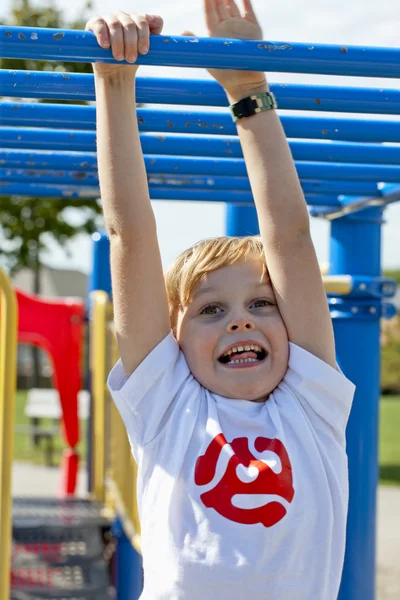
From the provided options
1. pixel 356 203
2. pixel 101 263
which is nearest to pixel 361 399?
pixel 356 203

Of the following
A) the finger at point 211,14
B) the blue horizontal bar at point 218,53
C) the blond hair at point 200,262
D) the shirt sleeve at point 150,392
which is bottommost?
the shirt sleeve at point 150,392

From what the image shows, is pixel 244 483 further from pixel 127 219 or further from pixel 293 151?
pixel 293 151

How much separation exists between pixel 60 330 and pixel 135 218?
4859 millimetres

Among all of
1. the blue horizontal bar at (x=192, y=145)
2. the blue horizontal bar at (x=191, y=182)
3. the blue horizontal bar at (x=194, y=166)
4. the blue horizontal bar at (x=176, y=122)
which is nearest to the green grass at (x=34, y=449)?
the blue horizontal bar at (x=191, y=182)

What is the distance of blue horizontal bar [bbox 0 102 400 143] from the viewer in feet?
5.88

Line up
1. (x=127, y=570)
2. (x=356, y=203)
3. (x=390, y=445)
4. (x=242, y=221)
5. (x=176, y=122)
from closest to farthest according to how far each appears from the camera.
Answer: (x=176, y=122) → (x=356, y=203) → (x=242, y=221) → (x=127, y=570) → (x=390, y=445)

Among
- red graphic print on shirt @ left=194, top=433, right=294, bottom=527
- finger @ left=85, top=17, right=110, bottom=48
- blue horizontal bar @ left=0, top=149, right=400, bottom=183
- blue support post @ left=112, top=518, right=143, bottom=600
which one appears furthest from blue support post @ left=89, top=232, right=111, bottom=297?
finger @ left=85, top=17, right=110, bottom=48

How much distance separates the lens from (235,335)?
1.62 m

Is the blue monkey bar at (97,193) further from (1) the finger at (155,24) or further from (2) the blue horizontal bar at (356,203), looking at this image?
(1) the finger at (155,24)

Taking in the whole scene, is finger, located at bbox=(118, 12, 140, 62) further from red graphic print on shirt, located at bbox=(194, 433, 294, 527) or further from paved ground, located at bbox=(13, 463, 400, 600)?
paved ground, located at bbox=(13, 463, 400, 600)

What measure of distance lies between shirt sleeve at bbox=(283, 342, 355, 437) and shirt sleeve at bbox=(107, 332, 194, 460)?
0.21 m

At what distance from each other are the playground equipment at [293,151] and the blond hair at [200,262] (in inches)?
10.5

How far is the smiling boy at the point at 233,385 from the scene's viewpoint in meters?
1.51

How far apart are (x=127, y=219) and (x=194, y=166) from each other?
2.42ft
